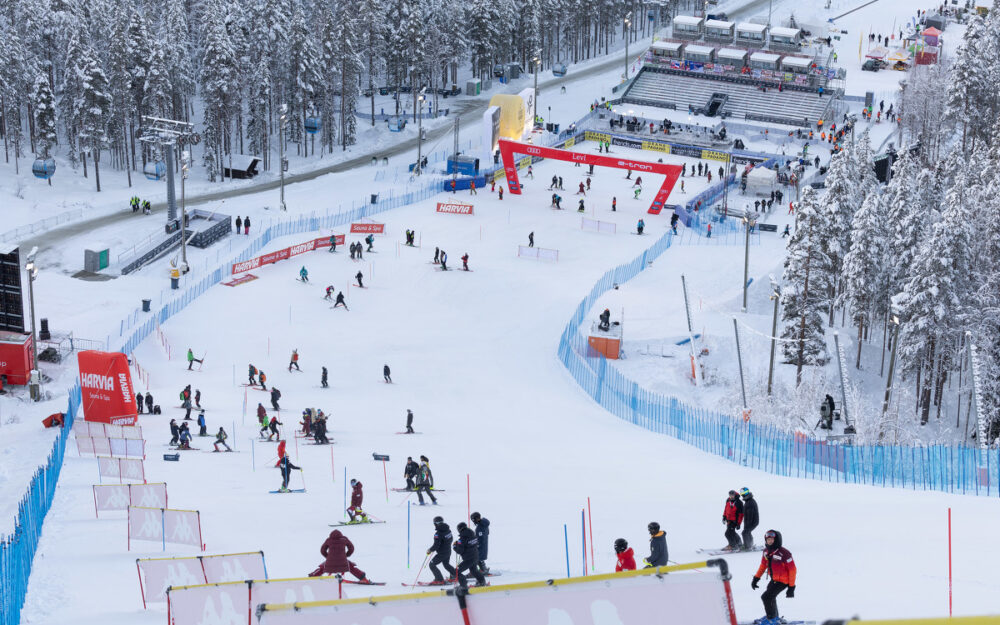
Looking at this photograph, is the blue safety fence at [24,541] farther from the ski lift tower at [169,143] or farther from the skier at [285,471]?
the ski lift tower at [169,143]

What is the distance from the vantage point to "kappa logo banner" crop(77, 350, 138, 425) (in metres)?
31.1

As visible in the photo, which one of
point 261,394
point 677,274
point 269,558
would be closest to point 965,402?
point 677,274

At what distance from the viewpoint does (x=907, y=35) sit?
106 meters

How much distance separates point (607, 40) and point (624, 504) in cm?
9691

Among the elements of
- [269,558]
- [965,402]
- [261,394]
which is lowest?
[965,402]

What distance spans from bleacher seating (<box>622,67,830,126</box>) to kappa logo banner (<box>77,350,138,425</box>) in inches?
2410

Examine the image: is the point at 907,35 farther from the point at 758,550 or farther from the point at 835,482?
the point at 758,550

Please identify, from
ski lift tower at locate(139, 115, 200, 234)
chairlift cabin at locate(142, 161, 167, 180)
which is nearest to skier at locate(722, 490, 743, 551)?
ski lift tower at locate(139, 115, 200, 234)

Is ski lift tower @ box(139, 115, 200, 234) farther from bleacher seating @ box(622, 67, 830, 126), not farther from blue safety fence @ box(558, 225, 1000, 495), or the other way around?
bleacher seating @ box(622, 67, 830, 126)

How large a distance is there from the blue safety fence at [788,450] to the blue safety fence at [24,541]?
54.9ft

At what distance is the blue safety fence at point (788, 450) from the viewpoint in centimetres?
2570

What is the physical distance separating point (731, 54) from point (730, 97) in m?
6.14

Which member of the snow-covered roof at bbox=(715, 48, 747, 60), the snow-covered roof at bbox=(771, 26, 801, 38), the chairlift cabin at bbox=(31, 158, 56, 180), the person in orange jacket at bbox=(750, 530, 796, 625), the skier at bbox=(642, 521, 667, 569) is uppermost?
the snow-covered roof at bbox=(771, 26, 801, 38)

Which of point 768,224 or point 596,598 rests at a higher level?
point 596,598
